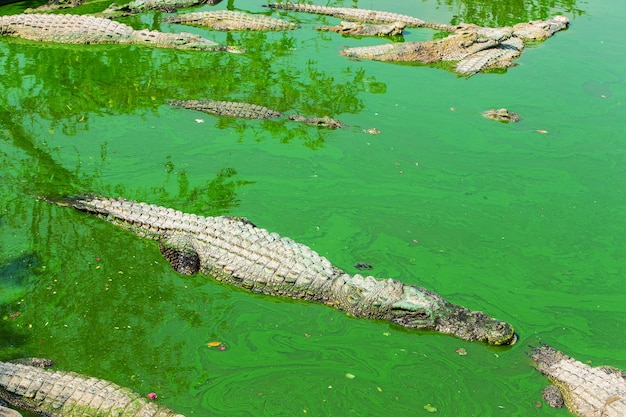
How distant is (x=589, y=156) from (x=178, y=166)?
4.52 metres

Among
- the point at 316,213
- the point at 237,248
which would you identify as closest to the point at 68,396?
the point at 237,248

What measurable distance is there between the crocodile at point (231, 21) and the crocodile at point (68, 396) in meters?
8.09

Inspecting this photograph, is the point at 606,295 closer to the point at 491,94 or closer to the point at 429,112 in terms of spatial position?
the point at 429,112

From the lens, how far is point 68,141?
23.6ft

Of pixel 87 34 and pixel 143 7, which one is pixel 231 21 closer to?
pixel 143 7

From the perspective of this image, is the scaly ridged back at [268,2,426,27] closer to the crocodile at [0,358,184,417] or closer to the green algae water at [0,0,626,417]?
the green algae water at [0,0,626,417]

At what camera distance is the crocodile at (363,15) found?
12.2 metres

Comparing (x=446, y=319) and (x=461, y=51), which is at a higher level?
(x=461, y=51)

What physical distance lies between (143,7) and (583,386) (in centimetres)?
986

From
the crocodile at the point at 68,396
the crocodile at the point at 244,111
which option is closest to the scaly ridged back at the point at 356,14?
the crocodile at the point at 244,111

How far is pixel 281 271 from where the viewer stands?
17.2 feet

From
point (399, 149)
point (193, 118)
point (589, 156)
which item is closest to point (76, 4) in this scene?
point (193, 118)

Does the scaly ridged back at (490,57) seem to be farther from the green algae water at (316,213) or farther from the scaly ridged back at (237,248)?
the scaly ridged back at (237,248)

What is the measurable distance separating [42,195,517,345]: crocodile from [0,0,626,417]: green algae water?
0.10 meters
